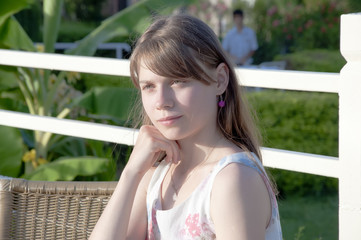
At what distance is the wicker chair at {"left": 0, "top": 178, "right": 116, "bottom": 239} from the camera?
223 cm

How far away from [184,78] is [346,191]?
0.72 m

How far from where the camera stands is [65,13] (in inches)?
963

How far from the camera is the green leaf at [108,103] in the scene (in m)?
5.25

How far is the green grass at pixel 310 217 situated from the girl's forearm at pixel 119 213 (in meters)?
3.44

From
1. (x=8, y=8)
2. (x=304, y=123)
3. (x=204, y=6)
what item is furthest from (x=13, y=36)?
(x=204, y=6)

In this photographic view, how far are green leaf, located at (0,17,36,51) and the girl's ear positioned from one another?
331 cm

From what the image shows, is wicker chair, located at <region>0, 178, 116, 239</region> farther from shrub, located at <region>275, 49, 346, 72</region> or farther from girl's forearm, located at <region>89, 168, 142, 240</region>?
shrub, located at <region>275, 49, 346, 72</region>

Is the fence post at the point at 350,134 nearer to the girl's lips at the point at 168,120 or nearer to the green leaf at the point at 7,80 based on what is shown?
the girl's lips at the point at 168,120

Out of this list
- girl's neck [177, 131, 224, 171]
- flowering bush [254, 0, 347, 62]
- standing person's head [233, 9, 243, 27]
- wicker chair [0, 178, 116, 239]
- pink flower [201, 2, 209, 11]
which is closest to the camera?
girl's neck [177, 131, 224, 171]

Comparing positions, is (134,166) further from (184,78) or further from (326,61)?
(326,61)

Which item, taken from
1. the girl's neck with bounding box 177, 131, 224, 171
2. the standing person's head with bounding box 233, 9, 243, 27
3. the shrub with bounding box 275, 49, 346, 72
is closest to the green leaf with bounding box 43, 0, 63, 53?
the girl's neck with bounding box 177, 131, 224, 171

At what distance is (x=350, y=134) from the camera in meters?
2.06

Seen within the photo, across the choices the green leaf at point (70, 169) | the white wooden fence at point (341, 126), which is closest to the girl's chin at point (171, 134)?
the white wooden fence at point (341, 126)

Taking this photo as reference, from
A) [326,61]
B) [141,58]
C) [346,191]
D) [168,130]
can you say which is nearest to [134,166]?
[168,130]
